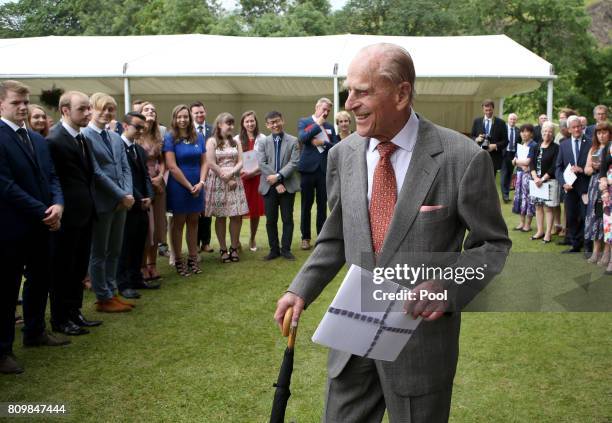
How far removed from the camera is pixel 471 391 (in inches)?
180

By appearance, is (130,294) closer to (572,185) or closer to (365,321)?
(365,321)

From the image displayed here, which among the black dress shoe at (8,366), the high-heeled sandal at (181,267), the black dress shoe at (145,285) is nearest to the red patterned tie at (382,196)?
the black dress shoe at (8,366)

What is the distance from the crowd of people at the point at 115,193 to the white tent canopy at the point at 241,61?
6.45m

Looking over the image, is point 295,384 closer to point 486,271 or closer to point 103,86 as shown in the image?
point 486,271

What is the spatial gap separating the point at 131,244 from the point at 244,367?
2.80 meters

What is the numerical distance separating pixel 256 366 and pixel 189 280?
3085mm

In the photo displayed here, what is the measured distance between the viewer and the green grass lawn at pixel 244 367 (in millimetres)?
4297

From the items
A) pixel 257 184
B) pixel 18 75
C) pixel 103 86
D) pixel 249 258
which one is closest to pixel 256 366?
pixel 249 258

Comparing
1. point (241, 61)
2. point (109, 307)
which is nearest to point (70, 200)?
point (109, 307)

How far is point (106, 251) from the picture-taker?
6516mm

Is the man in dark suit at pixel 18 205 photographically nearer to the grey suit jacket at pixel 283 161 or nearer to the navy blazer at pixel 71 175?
the navy blazer at pixel 71 175


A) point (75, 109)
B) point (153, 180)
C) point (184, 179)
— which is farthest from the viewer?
point (184, 179)

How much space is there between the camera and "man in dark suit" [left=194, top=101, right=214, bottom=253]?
904cm

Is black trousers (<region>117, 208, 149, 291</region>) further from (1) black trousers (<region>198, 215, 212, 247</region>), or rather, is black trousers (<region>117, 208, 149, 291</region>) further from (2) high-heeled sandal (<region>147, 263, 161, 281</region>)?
(1) black trousers (<region>198, 215, 212, 247</region>)
